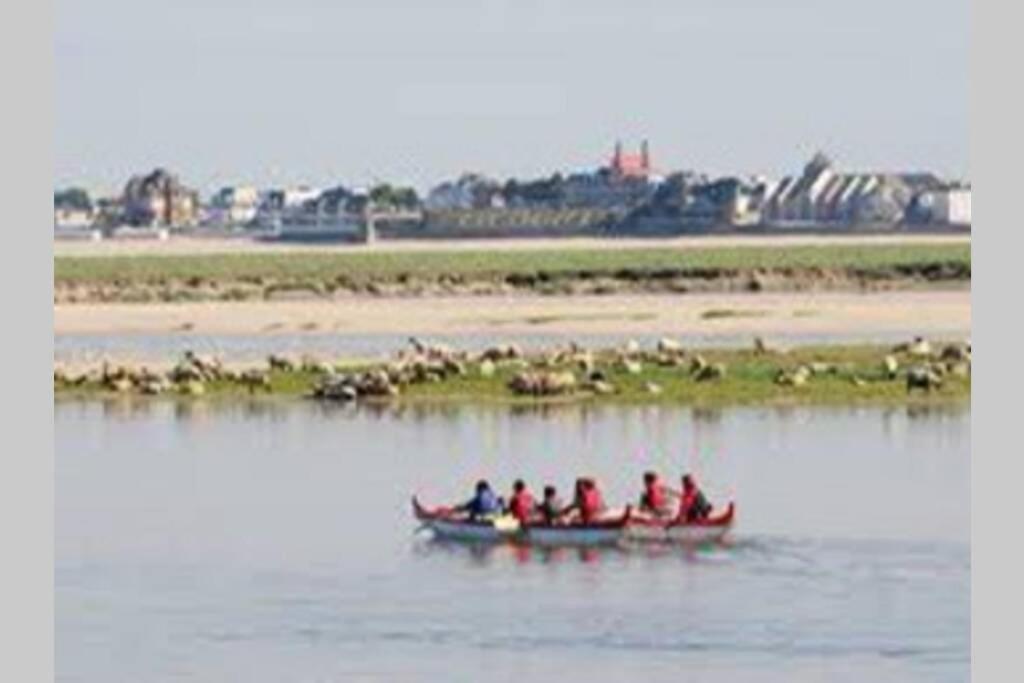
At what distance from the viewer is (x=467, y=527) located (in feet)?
106

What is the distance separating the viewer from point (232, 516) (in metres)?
33.7

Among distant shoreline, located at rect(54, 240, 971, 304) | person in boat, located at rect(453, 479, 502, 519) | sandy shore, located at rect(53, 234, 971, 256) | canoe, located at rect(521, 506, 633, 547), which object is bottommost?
canoe, located at rect(521, 506, 633, 547)

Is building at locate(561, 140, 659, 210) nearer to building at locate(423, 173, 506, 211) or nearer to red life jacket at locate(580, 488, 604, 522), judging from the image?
building at locate(423, 173, 506, 211)

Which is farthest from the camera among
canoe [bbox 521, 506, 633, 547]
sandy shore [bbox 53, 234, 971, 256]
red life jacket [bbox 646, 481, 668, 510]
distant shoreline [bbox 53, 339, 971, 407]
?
sandy shore [bbox 53, 234, 971, 256]

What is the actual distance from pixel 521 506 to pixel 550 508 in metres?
0.39

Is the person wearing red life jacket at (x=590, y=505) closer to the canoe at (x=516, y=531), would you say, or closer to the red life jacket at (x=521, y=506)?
the canoe at (x=516, y=531)

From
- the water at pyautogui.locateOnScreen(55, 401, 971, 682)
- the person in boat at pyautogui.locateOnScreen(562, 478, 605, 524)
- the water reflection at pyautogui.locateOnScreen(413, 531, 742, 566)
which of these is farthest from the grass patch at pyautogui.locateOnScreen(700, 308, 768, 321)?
the water reflection at pyautogui.locateOnScreen(413, 531, 742, 566)

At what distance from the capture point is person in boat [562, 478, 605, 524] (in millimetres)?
32062

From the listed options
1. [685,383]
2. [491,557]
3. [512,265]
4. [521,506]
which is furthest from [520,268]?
[491,557]

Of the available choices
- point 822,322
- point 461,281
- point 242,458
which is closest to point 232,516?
point 242,458

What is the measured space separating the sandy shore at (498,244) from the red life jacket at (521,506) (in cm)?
9286

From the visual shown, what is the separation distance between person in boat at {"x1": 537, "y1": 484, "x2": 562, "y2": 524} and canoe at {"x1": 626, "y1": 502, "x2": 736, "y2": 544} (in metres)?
0.73

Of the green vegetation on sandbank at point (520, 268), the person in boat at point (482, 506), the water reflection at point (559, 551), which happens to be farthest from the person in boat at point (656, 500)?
the green vegetation on sandbank at point (520, 268)

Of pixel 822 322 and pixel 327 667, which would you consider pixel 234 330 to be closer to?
pixel 822 322
